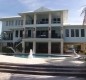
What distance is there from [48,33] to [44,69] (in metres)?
24.9

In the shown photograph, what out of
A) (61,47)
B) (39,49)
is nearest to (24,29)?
(39,49)

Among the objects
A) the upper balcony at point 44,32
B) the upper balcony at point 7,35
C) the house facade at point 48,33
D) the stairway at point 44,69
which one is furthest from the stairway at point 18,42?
the stairway at point 44,69

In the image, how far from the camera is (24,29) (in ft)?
127

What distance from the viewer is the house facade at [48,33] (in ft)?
118

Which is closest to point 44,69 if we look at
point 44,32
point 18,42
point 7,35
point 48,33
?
point 48,33

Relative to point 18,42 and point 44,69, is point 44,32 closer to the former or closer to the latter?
point 18,42

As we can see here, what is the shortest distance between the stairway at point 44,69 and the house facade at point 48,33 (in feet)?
75.1

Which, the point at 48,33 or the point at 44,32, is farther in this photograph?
the point at 44,32

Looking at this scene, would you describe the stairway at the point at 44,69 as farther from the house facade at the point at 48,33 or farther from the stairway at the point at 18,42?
the stairway at the point at 18,42

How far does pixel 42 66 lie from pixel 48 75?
1.23m

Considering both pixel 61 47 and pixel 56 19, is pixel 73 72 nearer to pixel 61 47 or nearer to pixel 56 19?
pixel 61 47

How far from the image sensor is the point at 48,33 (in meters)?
36.9

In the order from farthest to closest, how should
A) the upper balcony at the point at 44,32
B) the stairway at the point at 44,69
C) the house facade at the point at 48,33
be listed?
the upper balcony at the point at 44,32
the house facade at the point at 48,33
the stairway at the point at 44,69

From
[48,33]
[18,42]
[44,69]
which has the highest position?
[48,33]
